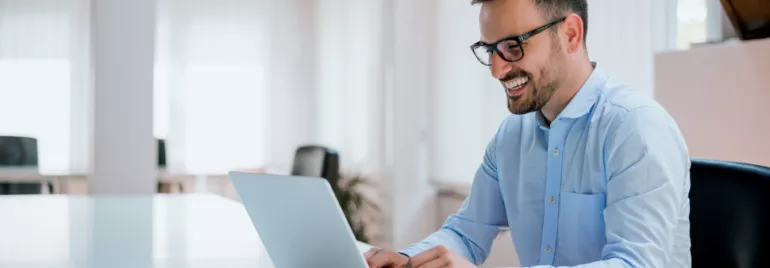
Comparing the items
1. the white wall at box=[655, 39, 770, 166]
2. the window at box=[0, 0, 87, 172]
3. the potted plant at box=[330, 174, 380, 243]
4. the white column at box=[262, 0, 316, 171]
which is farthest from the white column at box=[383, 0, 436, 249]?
the white wall at box=[655, 39, 770, 166]

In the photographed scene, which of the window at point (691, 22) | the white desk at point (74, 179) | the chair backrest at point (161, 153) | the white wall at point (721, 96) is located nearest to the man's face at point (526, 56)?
the white wall at point (721, 96)

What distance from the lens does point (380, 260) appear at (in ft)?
4.66

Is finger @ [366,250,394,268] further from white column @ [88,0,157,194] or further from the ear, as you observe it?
white column @ [88,0,157,194]

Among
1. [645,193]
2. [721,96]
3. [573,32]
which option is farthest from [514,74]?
[721,96]

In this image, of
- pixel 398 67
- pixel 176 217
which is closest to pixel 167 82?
pixel 398 67

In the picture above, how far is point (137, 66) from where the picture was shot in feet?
15.6

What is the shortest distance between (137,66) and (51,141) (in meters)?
2.19

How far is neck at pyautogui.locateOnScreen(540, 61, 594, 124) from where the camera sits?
1.63 meters

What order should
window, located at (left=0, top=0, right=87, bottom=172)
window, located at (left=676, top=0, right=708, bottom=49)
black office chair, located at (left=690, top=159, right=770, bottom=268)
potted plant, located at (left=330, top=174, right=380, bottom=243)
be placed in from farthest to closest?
1. window, located at (left=0, top=0, right=87, bottom=172)
2. potted plant, located at (left=330, top=174, right=380, bottom=243)
3. window, located at (left=676, top=0, right=708, bottom=49)
4. black office chair, located at (left=690, top=159, right=770, bottom=268)

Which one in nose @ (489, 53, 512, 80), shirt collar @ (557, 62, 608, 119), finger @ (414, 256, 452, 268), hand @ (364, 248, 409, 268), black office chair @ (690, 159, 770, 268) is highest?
nose @ (489, 53, 512, 80)

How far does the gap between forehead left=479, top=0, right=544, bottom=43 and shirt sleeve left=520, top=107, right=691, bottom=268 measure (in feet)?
0.81

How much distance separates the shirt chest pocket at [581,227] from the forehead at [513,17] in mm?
295

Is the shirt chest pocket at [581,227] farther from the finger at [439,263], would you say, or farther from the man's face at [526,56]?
the finger at [439,263]

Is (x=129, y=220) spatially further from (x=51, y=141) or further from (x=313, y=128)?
(x=313, y=128)
